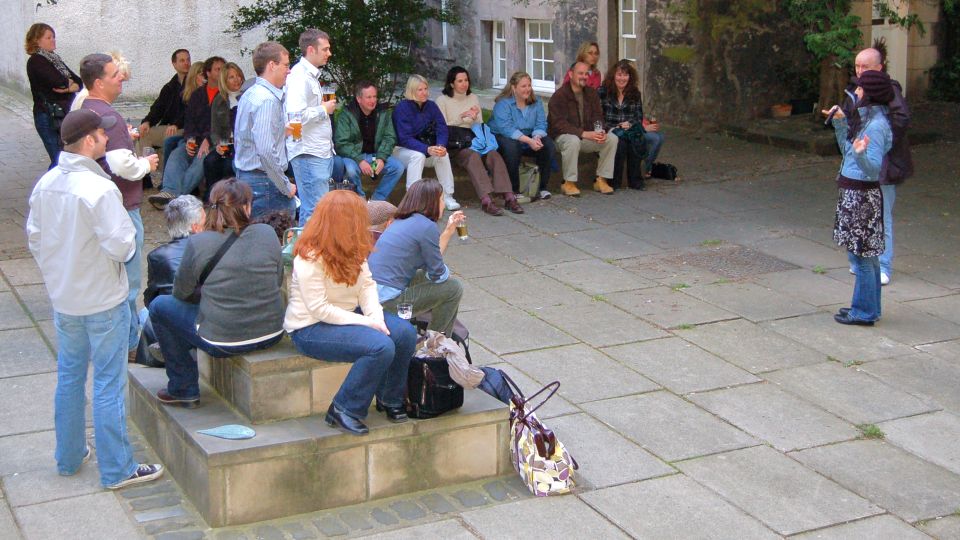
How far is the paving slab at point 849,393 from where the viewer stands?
6.75 metres

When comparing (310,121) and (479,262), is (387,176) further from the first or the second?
(310,121)

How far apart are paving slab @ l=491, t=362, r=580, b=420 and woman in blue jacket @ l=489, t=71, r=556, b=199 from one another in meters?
5.04

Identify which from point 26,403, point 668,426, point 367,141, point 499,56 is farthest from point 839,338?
point 499,56

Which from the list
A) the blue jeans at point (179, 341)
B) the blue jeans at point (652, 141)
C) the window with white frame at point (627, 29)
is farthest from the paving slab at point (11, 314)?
the window with white frame at point (627, 29)

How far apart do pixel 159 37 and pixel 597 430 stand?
17.2 m

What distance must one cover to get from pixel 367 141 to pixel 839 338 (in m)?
5.15

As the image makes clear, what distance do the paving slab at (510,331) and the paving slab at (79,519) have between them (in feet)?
9.64

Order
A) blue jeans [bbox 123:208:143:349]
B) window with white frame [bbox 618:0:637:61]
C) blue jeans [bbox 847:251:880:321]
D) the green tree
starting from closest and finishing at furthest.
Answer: blue jeans [bbox 123:208:143:349]
blue jeans [bbox 847:251:880:321]
the green tree
window with white frame [bbox 618:0:637:61]

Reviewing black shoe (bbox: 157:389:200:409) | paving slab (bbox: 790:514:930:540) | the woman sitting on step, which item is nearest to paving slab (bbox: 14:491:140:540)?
black shoe (bbox: 157:389:200:409)

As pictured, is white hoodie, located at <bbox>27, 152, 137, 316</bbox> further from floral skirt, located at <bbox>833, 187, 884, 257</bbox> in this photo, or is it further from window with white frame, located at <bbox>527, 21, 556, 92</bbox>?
window with white frame, located at <bbox>527, 21, 556, 92</bbox>

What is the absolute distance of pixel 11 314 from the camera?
8430 mm

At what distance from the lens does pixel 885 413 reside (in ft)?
22.1

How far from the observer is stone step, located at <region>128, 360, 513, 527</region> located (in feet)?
17.3

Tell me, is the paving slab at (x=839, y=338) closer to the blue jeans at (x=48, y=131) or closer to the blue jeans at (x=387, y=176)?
the blue jeans at (x=387, y=176)
